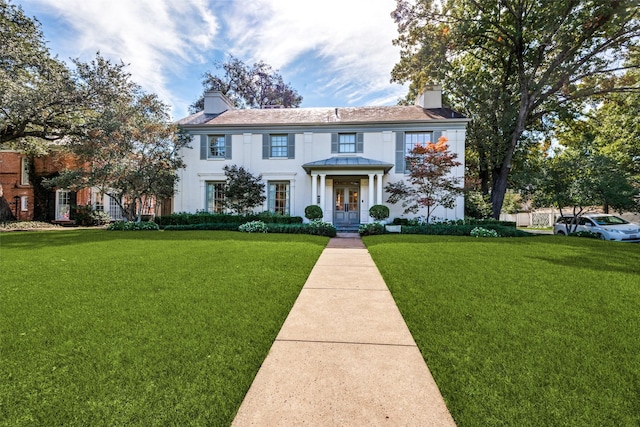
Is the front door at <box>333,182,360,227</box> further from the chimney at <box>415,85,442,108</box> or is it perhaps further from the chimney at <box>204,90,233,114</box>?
the chimney at <box>204,90,233,114</box>

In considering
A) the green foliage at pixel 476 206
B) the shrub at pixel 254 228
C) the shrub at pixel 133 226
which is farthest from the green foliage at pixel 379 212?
the shrub at pixel 133 226

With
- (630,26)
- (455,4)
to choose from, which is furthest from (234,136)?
(630,26)

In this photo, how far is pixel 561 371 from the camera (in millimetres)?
2002

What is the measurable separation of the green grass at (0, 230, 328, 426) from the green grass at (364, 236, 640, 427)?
4.80 ft

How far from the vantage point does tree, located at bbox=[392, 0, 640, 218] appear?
12943 millimetres

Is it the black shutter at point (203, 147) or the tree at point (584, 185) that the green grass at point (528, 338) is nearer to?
the tree at point (584, 185)

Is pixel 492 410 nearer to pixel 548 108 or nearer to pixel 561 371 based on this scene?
pixel 561 371

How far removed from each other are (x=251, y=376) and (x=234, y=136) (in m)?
15.7

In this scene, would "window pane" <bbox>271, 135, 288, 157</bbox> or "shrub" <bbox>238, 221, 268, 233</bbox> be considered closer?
"shrub" <bbox>238, 221, 268, 233</bbox>

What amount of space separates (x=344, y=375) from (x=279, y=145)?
49.3ft

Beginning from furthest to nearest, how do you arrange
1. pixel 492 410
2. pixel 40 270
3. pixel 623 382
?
1. pixel 40 270
2. pixel 623 382
3. pixel 492 410

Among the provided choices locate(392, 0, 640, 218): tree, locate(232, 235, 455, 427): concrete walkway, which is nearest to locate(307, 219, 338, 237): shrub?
locate(232, 235, 455, 427): concrete walkway

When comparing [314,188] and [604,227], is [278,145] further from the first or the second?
[604,227]

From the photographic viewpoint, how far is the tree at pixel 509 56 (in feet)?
42.5
